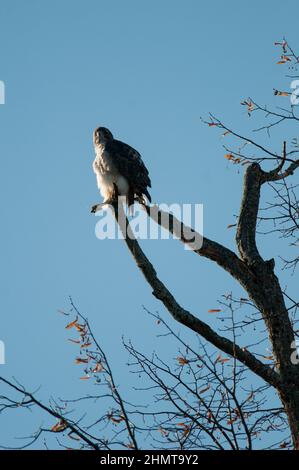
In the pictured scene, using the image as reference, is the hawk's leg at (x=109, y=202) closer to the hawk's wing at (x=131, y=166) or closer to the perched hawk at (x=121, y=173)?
the perched hawk at (x=121, y=173)

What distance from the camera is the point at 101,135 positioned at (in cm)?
1082

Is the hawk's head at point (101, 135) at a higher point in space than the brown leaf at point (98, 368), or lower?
higher

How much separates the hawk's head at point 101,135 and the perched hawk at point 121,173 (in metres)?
0.37

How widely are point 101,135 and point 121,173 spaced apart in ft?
4.27

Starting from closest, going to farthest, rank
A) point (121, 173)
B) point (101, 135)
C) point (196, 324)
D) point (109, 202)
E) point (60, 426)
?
1. point (60, 426)
2. point (196, 324)
3. point (109, 202)
4. point (121, 173)
5. point (101, 135)

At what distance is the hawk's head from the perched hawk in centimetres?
37

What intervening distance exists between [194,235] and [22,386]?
2.50 meters

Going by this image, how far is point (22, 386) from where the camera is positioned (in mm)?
4469

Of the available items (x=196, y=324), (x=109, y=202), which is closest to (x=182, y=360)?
(x=196, y=324)

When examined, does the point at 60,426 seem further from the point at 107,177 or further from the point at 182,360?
the point at 107,177

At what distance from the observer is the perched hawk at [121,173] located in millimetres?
9625
